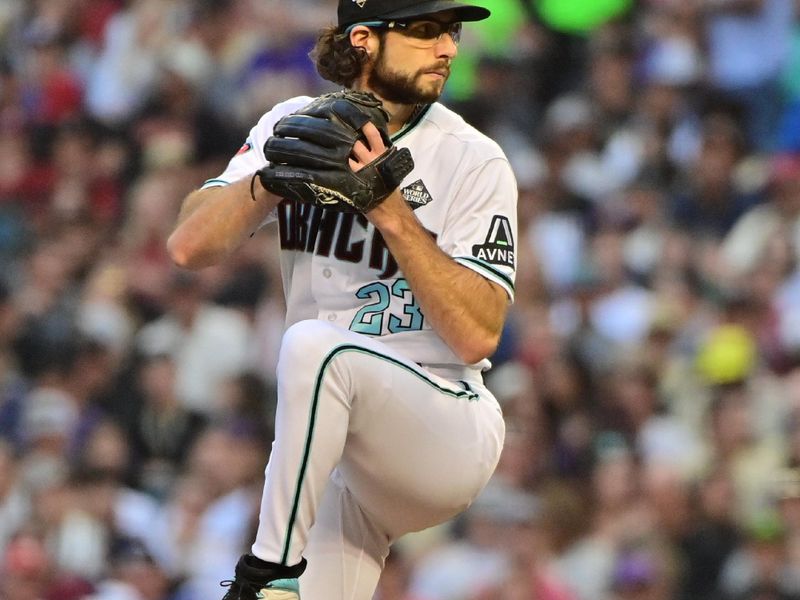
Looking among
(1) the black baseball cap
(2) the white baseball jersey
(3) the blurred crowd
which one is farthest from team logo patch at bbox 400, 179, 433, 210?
(3) the blurred crowd

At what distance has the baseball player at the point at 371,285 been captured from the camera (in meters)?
3.38

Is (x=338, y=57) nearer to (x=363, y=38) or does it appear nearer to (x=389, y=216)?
(x=363, y=38)

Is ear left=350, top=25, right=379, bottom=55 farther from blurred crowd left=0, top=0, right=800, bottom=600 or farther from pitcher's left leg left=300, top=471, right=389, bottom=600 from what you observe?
blurred crowd left=0, top=0, right=800, bottom=600

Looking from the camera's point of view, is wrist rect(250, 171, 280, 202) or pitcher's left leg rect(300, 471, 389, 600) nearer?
wrist rect(250, 171, 280, 202)

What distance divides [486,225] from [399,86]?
0.42 m

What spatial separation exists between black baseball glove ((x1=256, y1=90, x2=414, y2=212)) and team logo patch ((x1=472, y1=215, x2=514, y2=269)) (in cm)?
30

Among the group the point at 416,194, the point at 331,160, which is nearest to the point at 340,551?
the point at 416,194

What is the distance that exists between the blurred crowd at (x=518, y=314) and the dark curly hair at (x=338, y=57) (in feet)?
8.30

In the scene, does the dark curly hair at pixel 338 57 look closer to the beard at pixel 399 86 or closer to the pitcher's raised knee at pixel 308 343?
the beard at pixel 399 86

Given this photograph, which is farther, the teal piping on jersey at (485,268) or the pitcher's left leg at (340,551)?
the pitcher's left leg at (340,551)

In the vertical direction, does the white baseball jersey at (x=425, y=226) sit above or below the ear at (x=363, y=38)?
below

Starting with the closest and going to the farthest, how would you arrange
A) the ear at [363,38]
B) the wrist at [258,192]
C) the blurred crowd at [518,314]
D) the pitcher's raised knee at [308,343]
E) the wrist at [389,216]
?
1. the pitcher's raised knee at [308,343]
2. the wrist at [389,216]
3. the wrist at [258,192]
4. the ear at [363,38]
5. the blurred crowd at [518,314]

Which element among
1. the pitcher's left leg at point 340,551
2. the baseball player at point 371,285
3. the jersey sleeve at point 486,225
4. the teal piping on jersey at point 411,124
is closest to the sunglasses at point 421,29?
the baseball player at point 371,285

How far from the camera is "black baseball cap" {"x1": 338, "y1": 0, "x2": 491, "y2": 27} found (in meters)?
3.73
